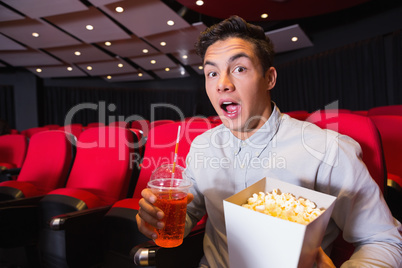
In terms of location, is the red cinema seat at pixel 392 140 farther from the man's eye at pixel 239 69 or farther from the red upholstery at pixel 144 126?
the red upholstery at pixel 144 126

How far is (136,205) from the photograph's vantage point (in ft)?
4.25

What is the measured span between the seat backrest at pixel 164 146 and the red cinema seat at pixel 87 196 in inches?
4.0

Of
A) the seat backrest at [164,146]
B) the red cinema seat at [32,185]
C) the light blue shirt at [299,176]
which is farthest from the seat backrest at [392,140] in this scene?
the red cinema seat at [32,185]

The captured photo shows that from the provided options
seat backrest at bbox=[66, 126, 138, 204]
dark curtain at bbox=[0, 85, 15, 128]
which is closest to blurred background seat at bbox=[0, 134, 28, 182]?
seat backrest at bbox=[66, 126, 138, 204]

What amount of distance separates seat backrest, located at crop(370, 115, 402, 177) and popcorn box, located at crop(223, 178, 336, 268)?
1.00m

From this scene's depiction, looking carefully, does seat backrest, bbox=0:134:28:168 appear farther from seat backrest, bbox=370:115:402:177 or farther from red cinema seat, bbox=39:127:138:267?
seat backrest, bbox=370:115:402:177

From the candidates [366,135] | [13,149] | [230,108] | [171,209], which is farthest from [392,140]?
[13,149]

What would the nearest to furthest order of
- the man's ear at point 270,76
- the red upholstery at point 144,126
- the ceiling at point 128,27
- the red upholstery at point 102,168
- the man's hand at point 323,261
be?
the man's hand at point 323,261
the man's ear at point 270,76
the red upholstery at point 102,168
the red upholstery at point 144,126
the ceiling at point 128,27

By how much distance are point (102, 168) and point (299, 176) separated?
1.29 m

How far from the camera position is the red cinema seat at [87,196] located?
1303 millimetres

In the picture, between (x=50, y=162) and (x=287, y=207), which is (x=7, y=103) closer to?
(x=50, y=162)

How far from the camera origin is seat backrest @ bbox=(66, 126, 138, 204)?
5.40 ft

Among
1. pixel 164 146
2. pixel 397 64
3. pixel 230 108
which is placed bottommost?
pixel 164 146

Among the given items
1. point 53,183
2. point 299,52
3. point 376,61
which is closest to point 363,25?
point 376,61
